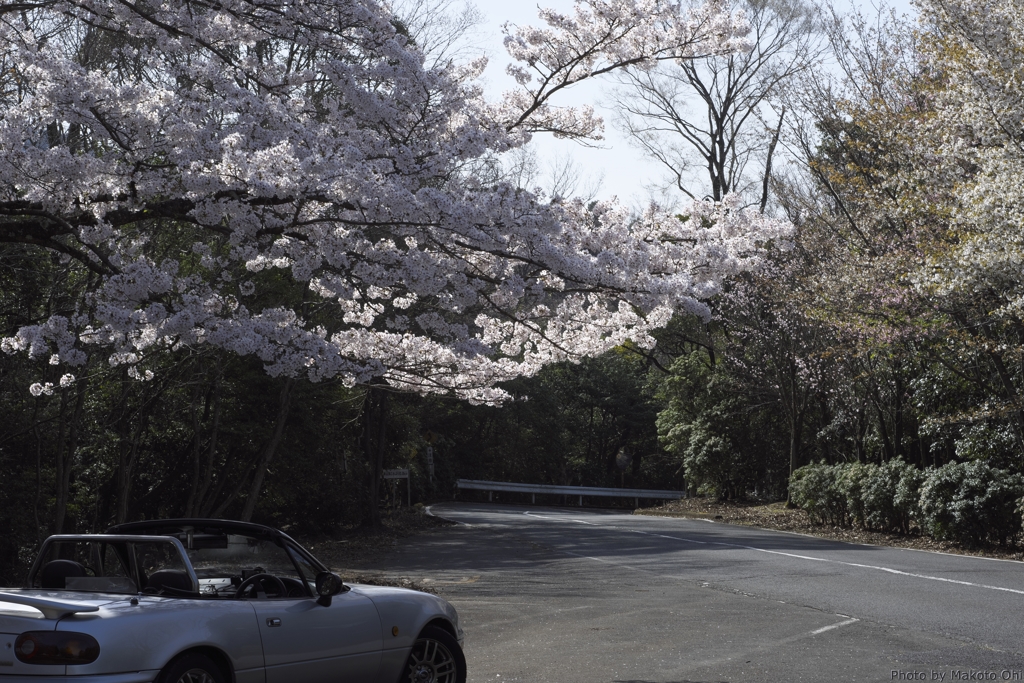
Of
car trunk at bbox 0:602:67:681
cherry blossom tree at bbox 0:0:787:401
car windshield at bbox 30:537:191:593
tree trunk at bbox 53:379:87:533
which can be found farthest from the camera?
tree trunk at bbox 53:379:87:533

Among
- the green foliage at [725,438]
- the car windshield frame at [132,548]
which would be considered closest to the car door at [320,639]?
the car windshield frame at [132,548]

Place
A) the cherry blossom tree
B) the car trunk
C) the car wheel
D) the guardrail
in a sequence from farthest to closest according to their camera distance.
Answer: the guardrail < the cherry blossom tree < the car wheel < the car trunk

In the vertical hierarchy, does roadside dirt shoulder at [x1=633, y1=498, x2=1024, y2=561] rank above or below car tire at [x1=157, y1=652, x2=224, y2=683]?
above

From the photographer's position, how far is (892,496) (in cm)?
2172

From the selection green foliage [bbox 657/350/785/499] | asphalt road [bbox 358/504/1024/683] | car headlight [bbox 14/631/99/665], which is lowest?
asphalt road [bbox 358/504/1024/683]

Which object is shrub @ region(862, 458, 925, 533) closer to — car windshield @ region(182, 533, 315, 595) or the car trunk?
car windshield @ region(182, 533, 315, 595)

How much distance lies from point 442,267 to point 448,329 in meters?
2.01

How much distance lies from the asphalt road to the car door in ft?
5.09

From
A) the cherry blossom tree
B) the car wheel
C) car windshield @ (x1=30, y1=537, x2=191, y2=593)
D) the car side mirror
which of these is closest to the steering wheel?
the car side mirror

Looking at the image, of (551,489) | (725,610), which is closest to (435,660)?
(725,610)

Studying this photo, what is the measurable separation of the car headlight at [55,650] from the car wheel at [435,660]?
7.79 ft

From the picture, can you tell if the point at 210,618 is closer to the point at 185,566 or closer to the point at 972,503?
the point at 185,566

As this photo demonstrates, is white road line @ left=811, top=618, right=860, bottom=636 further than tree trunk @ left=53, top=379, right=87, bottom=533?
No

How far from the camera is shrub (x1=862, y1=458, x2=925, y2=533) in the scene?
68.0 ft
